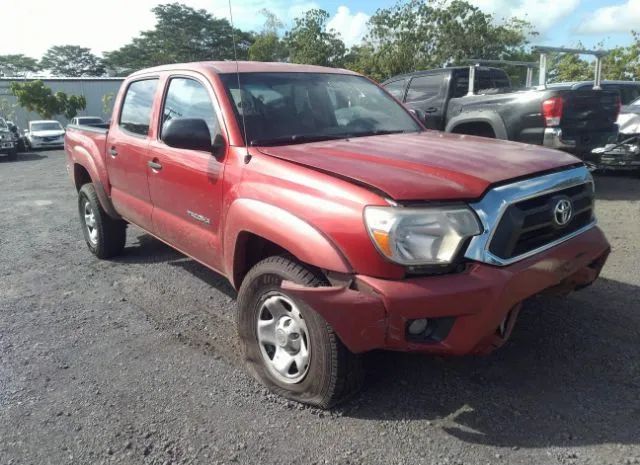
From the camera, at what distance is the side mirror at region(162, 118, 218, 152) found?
3115 millimetres

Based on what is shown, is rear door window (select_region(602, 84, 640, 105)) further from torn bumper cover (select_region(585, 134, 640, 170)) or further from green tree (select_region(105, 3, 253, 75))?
green tree (select_region(105, 3, 253, 75))

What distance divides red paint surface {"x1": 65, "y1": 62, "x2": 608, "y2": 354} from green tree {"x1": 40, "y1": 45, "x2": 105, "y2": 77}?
235 feet

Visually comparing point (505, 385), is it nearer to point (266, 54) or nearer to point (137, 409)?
point (137, 409)

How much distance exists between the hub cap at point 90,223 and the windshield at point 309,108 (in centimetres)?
276

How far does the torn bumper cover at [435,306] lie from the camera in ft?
7.55

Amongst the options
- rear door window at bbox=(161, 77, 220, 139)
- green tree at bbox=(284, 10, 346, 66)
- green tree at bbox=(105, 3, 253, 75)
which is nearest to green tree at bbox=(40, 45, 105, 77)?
green tree at bbox=(105, 3, 253, 75)

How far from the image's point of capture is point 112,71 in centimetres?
6147

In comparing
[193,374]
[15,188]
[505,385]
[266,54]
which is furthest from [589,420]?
[266,54]

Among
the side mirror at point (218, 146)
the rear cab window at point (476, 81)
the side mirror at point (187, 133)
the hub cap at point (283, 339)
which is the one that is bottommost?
the hub cap at point (283, 339)

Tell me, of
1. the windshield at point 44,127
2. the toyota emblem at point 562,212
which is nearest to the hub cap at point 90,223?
the toyota emblem at point 562,212

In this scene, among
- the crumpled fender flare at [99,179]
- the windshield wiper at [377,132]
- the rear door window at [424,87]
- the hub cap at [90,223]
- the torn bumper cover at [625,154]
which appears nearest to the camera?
the windshield wiper at [377,132]

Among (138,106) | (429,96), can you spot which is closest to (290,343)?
(138,106)

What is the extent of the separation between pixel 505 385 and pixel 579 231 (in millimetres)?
929

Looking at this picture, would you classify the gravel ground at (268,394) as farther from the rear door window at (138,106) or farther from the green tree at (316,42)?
the green tree at (316,42)
